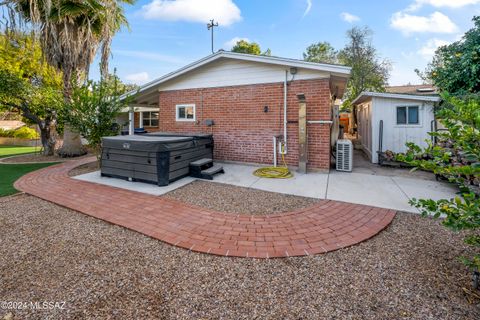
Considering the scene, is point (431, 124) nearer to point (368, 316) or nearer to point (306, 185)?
point (306, 185)

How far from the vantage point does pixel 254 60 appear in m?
Answer: 6.92

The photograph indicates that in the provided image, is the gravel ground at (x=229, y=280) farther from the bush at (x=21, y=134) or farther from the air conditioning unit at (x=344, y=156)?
the bush at (x=21, y=134)

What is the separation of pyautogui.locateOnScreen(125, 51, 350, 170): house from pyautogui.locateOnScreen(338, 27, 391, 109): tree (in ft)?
53.8

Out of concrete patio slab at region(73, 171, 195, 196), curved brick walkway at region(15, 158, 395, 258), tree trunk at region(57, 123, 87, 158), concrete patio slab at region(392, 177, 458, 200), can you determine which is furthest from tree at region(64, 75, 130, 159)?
concrete patio slab at region(392, 177, 458, 200)

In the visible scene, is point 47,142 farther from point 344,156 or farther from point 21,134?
point 344,156

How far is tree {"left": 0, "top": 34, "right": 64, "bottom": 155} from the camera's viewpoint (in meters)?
8.44

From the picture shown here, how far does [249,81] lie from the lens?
24.2ft

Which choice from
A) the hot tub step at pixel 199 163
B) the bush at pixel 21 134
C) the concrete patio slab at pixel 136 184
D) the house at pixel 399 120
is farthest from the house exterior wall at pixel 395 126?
the bush at pixel 21 134

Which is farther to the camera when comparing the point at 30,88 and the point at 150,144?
the point at 30,88

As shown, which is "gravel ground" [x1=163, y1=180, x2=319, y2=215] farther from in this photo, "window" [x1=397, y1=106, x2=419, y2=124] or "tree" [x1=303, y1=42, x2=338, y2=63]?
"tree" [x1=303, y1=42, x2=338, y2=63]

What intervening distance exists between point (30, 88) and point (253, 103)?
29.1ft

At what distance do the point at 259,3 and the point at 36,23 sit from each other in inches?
334

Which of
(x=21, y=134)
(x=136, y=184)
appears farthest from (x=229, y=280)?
(x=21, y=134)

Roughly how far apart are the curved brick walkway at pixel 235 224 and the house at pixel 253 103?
2955 mm
